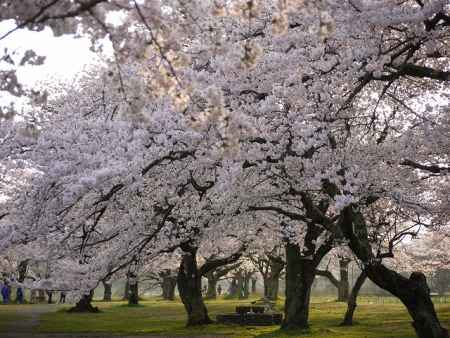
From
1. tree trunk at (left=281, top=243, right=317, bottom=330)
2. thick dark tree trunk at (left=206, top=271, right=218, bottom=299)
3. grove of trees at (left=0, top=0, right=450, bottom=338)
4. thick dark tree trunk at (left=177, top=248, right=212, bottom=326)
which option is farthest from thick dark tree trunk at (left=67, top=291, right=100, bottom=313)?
grove of trees at (left=0, top=0, right=450, bottom=338)

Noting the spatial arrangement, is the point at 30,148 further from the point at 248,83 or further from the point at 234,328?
the point at 234,328

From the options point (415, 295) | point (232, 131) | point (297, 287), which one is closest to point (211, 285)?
point (297, 287)

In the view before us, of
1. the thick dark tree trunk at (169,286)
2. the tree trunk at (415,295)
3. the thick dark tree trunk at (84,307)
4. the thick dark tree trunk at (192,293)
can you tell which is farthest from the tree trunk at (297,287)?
the thick dark tree trunk at (169,286)

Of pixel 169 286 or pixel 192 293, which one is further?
Answer: pixel 169 286

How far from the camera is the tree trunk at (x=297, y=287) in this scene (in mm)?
21219

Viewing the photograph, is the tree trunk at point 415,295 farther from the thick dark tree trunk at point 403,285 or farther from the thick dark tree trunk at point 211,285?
the thick dark tree trunk at point 211,285

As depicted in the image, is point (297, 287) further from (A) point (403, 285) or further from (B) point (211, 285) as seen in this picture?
(B) point (211, 285)

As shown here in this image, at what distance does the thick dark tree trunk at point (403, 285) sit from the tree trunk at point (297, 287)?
7.98 metres

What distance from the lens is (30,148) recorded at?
14602 millimetres

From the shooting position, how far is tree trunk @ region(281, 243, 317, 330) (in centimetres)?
2122

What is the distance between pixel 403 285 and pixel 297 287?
8.63 metres

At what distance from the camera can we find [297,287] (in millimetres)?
21359

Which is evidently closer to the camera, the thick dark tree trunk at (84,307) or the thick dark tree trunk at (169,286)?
the thick dark tree trunk at (84,307)

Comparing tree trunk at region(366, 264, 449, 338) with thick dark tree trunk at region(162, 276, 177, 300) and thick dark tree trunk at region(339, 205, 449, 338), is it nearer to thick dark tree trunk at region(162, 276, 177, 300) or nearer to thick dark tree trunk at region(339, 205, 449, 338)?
thick dark tree trunk at region(339, 205, 449, 338)
